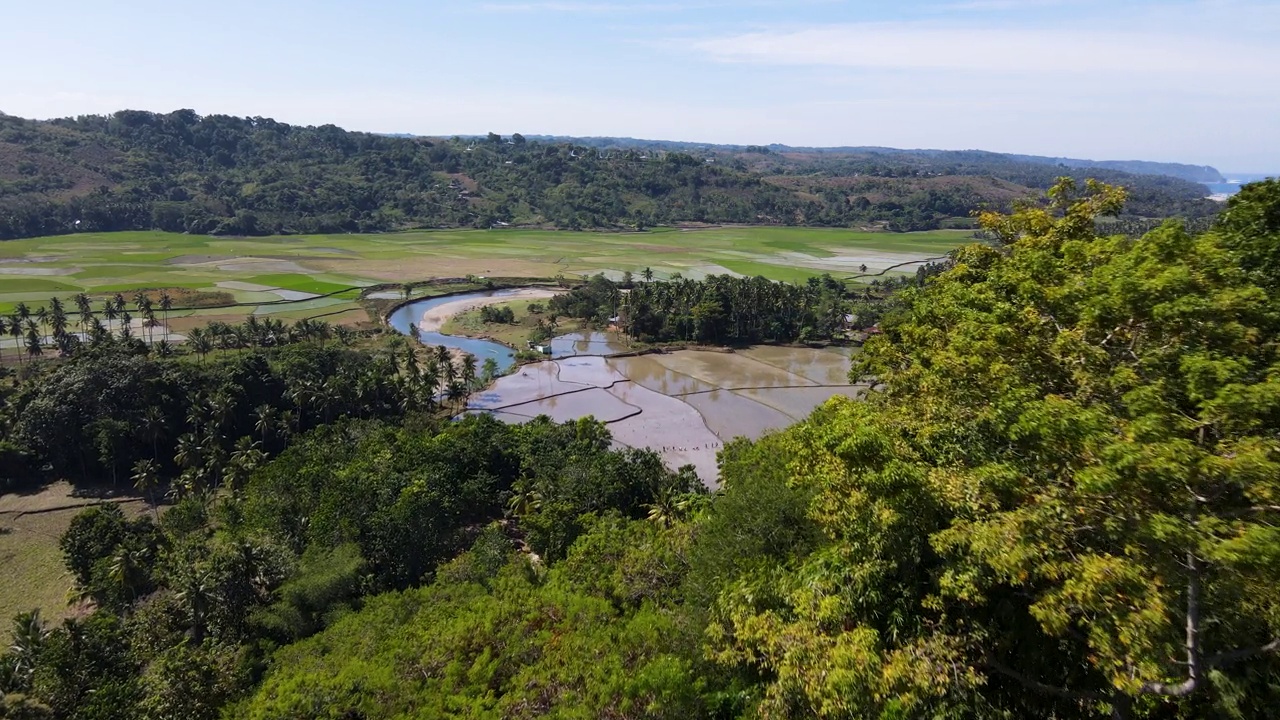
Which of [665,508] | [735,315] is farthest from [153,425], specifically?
[735,315]

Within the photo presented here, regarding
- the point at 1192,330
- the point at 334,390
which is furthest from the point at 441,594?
the point at 334,390

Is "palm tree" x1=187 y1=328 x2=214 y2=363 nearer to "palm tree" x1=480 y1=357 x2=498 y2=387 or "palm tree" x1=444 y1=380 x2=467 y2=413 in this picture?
"palm tree" x1=444 y1=380 x2=467 y2=413

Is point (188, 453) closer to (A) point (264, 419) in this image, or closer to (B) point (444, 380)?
(A) point (264, 419)

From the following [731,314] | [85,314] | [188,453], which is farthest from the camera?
[731,314]

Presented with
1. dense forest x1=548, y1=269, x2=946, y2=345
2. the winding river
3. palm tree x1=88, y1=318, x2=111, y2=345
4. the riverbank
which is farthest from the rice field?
dense forest x1=548, y1=269, x2=946, y2=345

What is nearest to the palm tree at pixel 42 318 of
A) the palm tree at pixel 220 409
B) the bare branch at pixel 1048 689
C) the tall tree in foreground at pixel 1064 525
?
the palm tree at pixel 220 409

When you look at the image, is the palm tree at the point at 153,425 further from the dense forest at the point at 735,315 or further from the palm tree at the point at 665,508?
the dense forest at the point at 735,315
